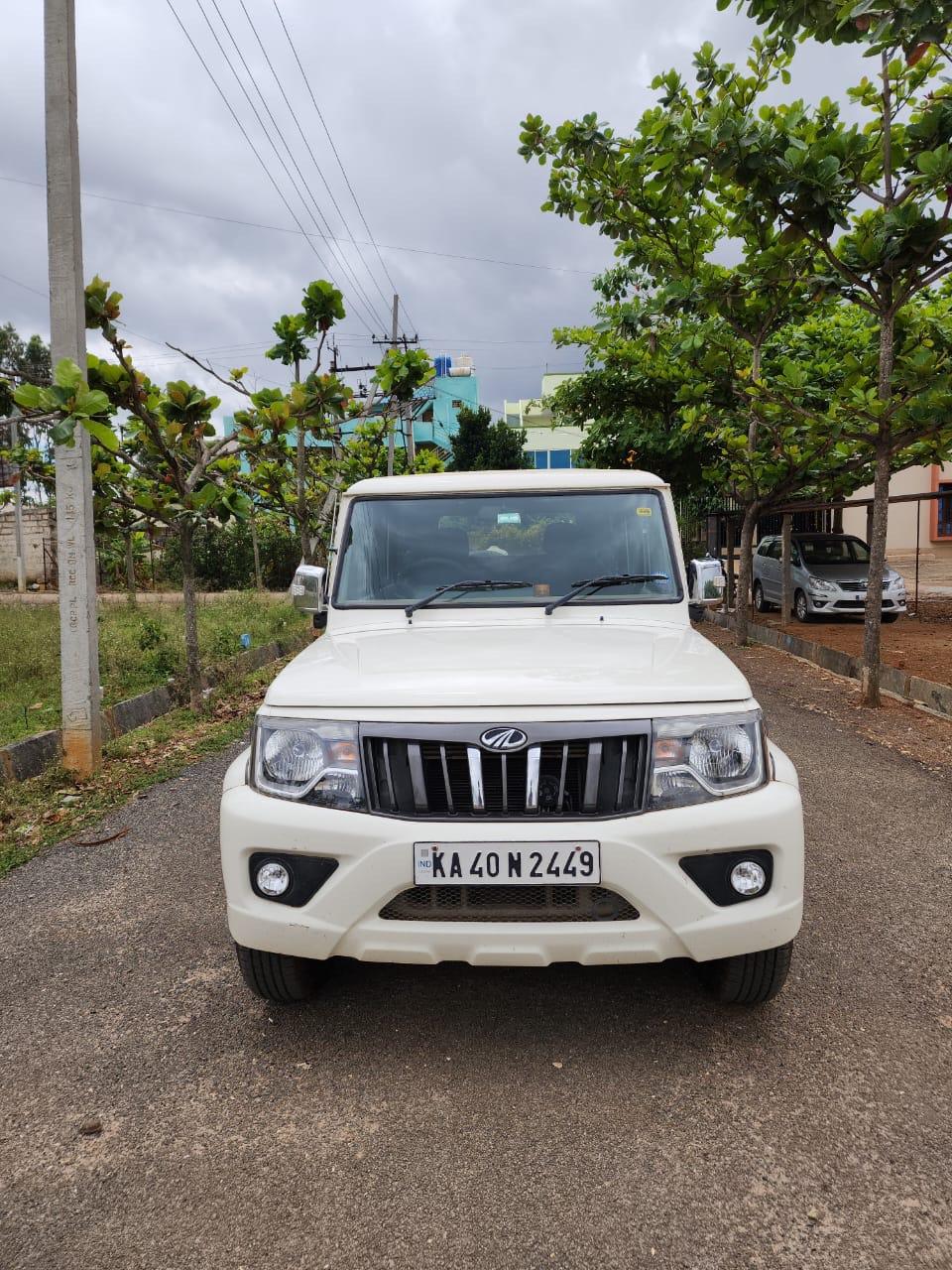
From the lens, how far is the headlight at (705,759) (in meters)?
2.42

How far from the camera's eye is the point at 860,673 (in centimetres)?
899

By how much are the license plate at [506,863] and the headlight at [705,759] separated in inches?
10.2

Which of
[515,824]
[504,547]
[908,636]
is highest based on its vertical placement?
[504,547]

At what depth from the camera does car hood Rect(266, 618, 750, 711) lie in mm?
2475

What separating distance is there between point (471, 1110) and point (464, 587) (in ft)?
6.52

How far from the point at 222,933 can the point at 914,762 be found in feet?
16.1

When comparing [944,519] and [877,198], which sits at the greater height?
[877,198]

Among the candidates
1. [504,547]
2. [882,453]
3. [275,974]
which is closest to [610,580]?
[504,547]

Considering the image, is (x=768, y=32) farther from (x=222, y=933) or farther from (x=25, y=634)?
(x=25, y=634)

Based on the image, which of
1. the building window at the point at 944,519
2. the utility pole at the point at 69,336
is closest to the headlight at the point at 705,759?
the utility pole at the point at 69,336

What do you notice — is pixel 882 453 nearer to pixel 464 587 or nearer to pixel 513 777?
pixel 464 587

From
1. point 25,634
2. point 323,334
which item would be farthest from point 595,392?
point 25,634

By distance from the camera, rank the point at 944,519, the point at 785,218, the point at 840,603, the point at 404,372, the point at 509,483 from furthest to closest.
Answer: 1. the point at 944,519
2. the point at 840,603
3. the point at 404,372
4. the point at 785,218
5. the point at 509,483

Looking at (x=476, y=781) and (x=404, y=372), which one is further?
(x=404, y=372)
